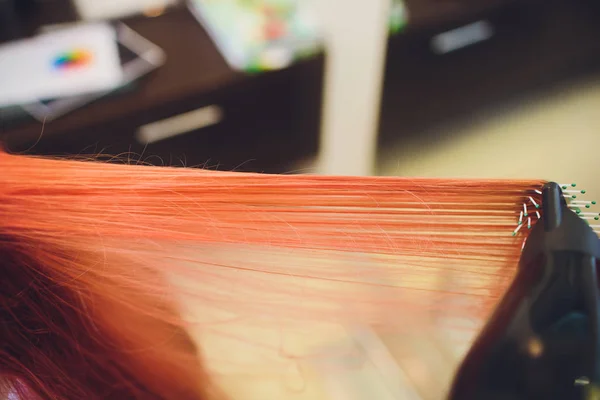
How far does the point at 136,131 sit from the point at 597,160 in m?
1.51

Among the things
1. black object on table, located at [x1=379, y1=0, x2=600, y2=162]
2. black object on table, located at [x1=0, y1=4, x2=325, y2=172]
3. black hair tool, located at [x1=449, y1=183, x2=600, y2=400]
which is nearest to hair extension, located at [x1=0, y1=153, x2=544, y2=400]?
black hair tool, located at [x1=449, y1=183, x2=600, y2=400]

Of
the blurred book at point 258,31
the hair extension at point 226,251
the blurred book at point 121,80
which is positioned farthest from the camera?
the blurred book at point 258,31

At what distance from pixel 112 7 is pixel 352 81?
2.50ft

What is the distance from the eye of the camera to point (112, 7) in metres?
1.52

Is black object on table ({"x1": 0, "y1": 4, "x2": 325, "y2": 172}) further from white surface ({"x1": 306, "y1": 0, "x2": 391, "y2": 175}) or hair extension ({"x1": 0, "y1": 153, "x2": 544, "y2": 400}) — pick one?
hair extension ({"x1": 0, "y1": 153, "x2": 544, "y2": 400})

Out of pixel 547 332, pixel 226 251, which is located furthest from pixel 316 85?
pixel 547 332

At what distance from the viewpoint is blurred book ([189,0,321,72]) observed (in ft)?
4.55

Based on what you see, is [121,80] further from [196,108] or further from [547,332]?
[547,332]

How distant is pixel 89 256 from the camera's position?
49cm

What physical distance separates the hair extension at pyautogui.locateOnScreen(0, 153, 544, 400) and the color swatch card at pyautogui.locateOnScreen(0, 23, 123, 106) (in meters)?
0.83

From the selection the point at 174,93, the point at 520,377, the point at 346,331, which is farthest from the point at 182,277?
the point at 174,93

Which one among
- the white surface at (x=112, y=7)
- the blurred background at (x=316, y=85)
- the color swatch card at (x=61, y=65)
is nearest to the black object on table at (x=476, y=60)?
the blurred background at (x=316, y=85)

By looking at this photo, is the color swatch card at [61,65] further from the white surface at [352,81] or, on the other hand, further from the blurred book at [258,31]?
the white surface at [352,81]

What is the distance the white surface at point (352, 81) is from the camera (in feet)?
5.33
